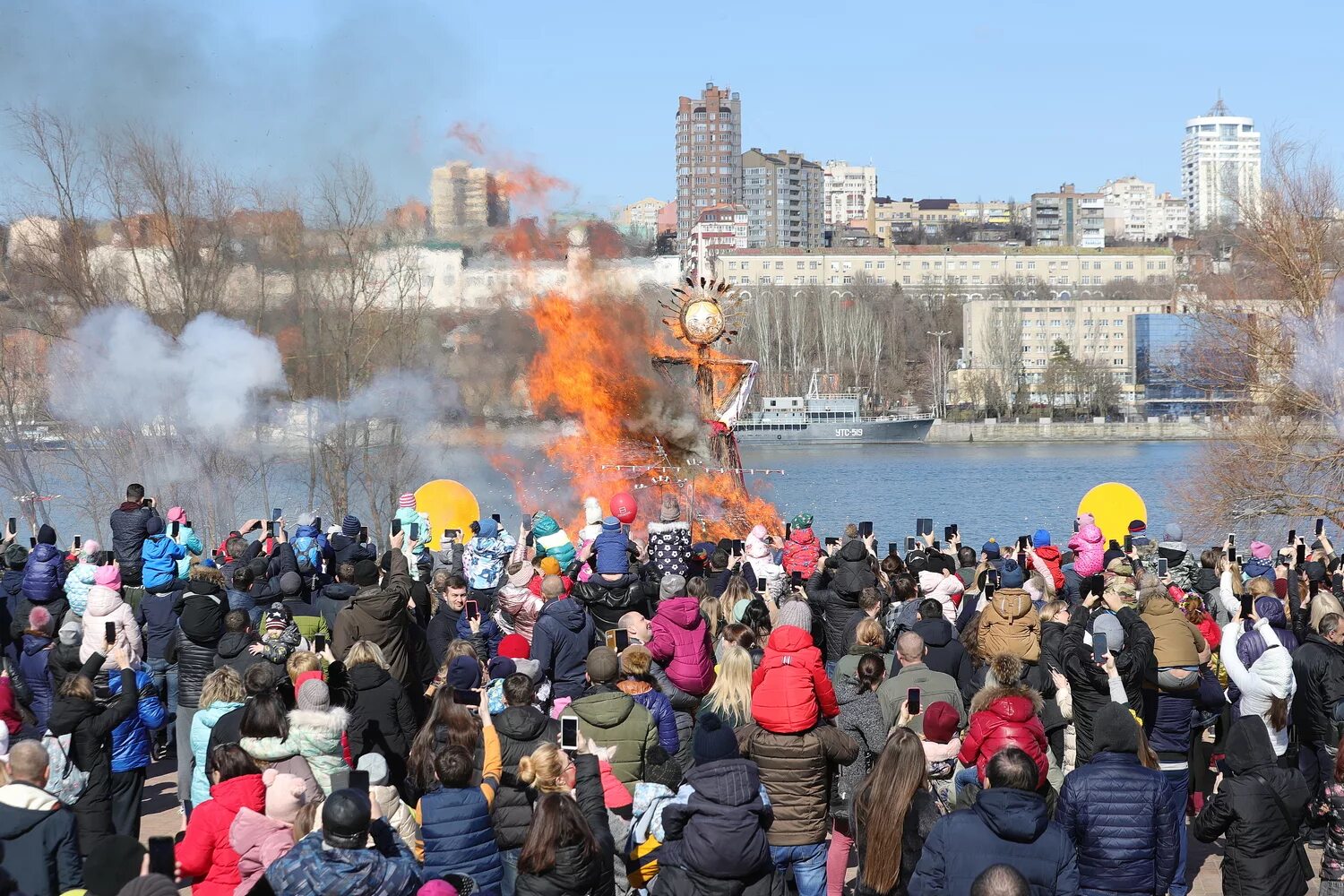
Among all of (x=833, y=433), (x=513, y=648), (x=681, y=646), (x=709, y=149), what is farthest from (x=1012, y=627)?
(x=709, y=149)

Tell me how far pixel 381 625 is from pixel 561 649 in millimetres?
1362

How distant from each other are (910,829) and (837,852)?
1056 mm

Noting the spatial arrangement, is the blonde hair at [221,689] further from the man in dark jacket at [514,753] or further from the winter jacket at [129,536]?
the winter jacket at [129,536]

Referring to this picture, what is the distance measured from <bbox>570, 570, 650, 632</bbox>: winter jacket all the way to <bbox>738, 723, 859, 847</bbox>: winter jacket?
3.86 metres

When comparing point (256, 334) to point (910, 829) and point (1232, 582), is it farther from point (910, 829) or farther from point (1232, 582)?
point (910, 829)

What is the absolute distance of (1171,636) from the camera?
28.8 feet

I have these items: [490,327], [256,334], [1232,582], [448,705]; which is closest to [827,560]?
[1232,582]

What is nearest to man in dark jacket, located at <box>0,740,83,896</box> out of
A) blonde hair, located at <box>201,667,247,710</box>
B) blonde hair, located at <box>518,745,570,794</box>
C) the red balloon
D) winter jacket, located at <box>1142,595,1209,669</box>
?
blonde hair, located at <box>201,667,247,710</box>

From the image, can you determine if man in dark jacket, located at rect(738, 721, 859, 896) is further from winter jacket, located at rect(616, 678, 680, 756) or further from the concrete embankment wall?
the concrete embankment wall

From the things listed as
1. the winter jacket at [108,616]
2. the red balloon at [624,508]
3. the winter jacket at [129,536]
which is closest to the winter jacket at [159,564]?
the winter jacket at [108,616]

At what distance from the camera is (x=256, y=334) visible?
1264 inches

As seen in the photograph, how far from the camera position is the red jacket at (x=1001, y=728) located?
6.75 meters

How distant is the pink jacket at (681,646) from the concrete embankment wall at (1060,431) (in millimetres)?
95387

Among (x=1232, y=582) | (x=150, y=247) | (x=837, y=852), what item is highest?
(x=150, y=247)
